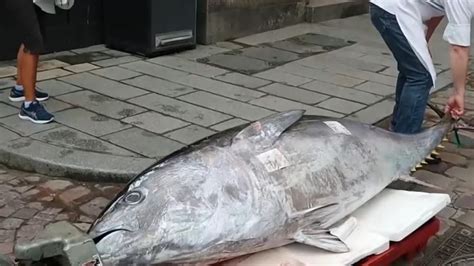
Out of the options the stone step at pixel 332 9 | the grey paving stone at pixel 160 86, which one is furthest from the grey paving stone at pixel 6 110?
the stone step at pixel 332 9

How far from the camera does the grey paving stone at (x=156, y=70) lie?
6637 millimetres

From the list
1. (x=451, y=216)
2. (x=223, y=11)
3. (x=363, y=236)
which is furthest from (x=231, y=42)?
(x=363, y=236)

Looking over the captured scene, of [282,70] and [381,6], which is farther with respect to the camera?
[282,70]

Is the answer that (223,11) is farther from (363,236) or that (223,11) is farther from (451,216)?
(363,236)

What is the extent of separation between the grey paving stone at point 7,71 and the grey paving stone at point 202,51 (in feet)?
6.00

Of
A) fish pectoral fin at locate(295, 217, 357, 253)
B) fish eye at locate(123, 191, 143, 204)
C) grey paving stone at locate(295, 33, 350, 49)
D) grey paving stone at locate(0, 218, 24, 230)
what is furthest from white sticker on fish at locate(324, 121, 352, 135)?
grey paving stone at locate(295, 33, 350, 49)

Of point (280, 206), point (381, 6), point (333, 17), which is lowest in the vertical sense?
point (333, 17)

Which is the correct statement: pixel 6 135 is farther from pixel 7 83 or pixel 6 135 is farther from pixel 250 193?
pixel 250 193

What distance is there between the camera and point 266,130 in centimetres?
303

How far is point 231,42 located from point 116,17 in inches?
60.2

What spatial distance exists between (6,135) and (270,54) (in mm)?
3681

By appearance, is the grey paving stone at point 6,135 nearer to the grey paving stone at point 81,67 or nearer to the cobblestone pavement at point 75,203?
the cobblestone pavement at point 75,203

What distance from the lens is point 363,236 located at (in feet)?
10.1

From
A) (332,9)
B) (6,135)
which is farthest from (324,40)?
(6,135)
